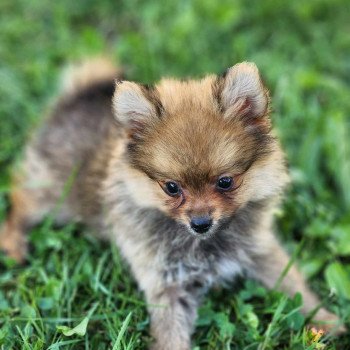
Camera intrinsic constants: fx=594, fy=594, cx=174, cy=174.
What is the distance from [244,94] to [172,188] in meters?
0.57

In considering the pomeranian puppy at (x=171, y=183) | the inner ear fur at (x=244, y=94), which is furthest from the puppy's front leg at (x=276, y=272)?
the inner ear fur at (x=244, y=94)

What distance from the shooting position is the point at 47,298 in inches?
133

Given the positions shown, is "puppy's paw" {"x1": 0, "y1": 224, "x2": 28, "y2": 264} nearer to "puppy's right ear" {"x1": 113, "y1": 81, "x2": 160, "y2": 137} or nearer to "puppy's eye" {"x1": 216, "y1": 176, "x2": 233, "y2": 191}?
"puppy's right ear" {"x1": 113, "y1": 81, "x2": 160, "y2": 137}

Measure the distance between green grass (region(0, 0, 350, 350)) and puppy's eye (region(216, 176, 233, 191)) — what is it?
78 cm

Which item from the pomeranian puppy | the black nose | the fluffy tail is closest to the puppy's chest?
the pomeranian puppy

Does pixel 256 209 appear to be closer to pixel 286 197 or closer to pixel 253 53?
pixel 286 197

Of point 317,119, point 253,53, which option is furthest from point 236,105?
point 253,53

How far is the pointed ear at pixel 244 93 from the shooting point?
2.75 metres

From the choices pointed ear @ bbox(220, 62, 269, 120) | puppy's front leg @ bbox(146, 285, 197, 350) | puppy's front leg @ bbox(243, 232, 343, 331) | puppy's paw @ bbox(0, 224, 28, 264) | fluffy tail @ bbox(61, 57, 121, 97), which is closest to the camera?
pointed ear @ bbox(220, 62, 269, 120)

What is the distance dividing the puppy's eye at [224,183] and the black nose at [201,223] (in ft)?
0.52

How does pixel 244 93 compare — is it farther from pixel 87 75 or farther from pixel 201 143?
pixel 87 75

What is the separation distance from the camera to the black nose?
2.81 m

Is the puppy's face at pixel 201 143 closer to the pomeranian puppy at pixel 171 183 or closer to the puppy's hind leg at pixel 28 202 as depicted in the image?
the pomeranian puppy at pixel 171 183

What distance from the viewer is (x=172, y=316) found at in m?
3.23
